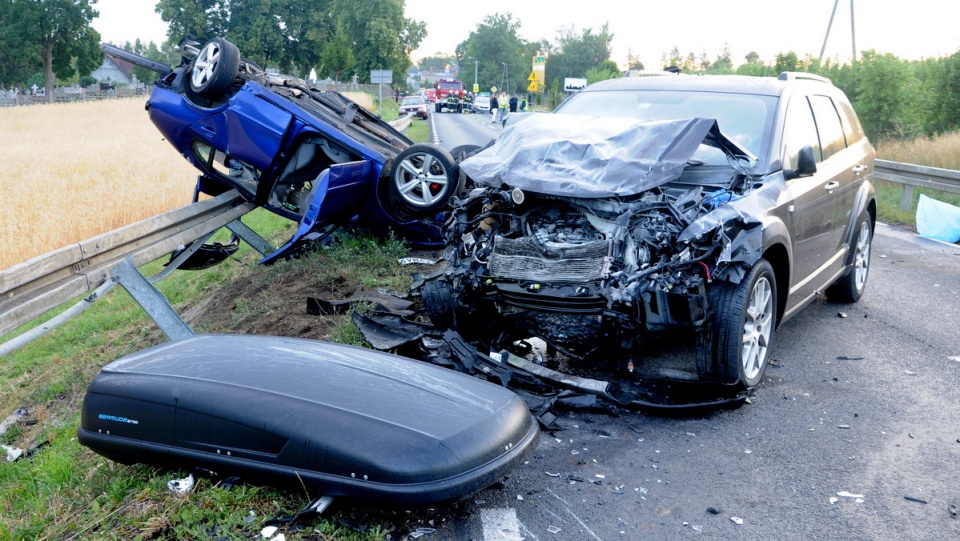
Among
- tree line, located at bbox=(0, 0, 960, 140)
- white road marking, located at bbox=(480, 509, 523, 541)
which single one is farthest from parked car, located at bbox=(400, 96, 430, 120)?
white road marking, located at bbox=(480, 509, 523, 541)

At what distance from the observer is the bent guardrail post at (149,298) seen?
241 inches

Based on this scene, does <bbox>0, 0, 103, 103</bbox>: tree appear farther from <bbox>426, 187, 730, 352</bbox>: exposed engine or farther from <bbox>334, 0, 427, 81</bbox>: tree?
<bbox>426, 187, 730, 352</bbox>: exposed engine

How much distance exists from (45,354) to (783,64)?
1053 inches

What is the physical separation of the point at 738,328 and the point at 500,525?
6.50 ft

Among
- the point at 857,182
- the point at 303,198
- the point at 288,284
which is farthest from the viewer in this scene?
the point at 303,198

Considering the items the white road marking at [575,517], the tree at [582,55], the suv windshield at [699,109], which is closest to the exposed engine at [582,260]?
the suv windshield at [699,109]

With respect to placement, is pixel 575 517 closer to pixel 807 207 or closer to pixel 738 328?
pixel 738 328

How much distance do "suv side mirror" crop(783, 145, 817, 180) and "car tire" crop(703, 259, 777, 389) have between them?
0.74 m

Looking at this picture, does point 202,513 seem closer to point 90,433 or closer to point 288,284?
point 90,433

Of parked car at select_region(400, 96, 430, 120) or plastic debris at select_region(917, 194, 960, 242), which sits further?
parked car at select_region(400, 96, 430, 120)

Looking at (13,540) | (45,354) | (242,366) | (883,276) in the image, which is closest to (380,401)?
(242,366)

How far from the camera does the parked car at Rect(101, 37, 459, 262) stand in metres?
7.63

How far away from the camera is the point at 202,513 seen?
10.7ft

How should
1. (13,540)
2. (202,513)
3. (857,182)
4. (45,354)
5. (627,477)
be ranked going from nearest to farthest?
(202,513)
(13,540)
(627,477)
(857,182)
(45,354)
